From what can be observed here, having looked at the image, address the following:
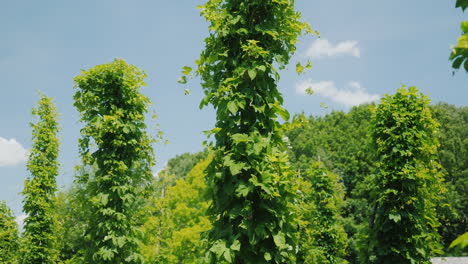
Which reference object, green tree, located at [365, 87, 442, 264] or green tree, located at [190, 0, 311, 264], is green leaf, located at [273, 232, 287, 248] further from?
green tree, located at [365, 87, 442, 264]

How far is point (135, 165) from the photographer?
380 inches

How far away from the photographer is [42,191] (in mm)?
15812

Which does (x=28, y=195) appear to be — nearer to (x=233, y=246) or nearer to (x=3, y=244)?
(x=3, y=244)

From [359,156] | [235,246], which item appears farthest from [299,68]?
[359,156]

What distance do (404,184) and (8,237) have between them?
57.7 ft

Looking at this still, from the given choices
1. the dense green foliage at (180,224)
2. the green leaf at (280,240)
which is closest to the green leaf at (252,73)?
the green leaf at (280,240)

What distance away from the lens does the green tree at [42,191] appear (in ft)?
50.6

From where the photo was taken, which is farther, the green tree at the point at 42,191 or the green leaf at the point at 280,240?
the green tree at the point at 42,191

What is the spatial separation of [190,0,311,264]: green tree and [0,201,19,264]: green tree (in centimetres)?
1465

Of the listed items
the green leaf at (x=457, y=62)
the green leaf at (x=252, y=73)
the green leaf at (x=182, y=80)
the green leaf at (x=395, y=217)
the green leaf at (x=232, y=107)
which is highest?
the green leaf at (x=182, y=80)

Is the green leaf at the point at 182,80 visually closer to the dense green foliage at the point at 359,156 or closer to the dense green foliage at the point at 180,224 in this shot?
the dense green foliage at the point at 180,224

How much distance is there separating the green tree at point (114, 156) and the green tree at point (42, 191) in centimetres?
757

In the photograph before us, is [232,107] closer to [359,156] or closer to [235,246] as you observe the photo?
[235,246]

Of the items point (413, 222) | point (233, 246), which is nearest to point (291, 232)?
point (233, 246)
